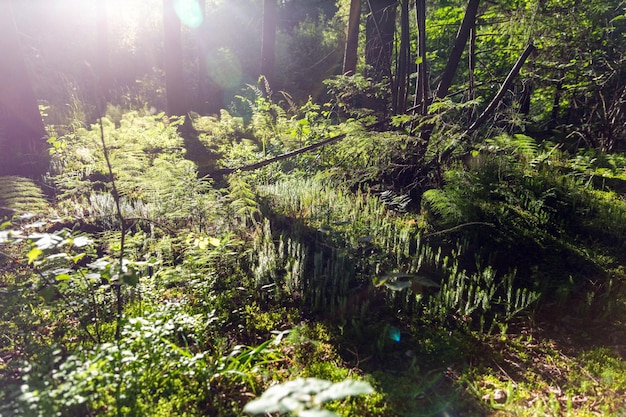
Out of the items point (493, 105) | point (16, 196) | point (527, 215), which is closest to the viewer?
point (527, 215)

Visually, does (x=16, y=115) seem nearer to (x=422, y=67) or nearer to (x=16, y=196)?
(x=16, y=196)

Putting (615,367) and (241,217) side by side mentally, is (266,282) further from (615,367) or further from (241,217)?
(615,367)

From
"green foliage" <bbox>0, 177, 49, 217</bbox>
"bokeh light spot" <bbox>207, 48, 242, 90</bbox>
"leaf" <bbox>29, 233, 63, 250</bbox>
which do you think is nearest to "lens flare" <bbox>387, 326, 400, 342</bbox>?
"leaf" <bbox>29, 233, 63, 250</bbox>

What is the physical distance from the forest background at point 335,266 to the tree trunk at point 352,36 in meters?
0.65

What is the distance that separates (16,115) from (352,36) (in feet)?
22.5

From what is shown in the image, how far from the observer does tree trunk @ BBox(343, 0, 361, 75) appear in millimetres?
7594

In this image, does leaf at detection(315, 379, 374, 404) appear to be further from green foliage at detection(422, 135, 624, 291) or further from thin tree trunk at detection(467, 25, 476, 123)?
thin tree trunk at detection(467, 25, 476, 123)

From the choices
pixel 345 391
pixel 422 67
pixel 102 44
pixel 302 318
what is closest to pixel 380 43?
pixel 422 67

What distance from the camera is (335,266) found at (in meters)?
3.19

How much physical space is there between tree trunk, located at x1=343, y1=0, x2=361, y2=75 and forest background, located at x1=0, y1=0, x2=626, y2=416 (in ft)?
2.15

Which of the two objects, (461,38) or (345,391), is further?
(461,38)

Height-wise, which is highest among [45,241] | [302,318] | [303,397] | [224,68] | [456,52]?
[224,68]

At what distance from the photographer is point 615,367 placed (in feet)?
7.75

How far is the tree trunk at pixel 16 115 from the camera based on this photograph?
616cm
